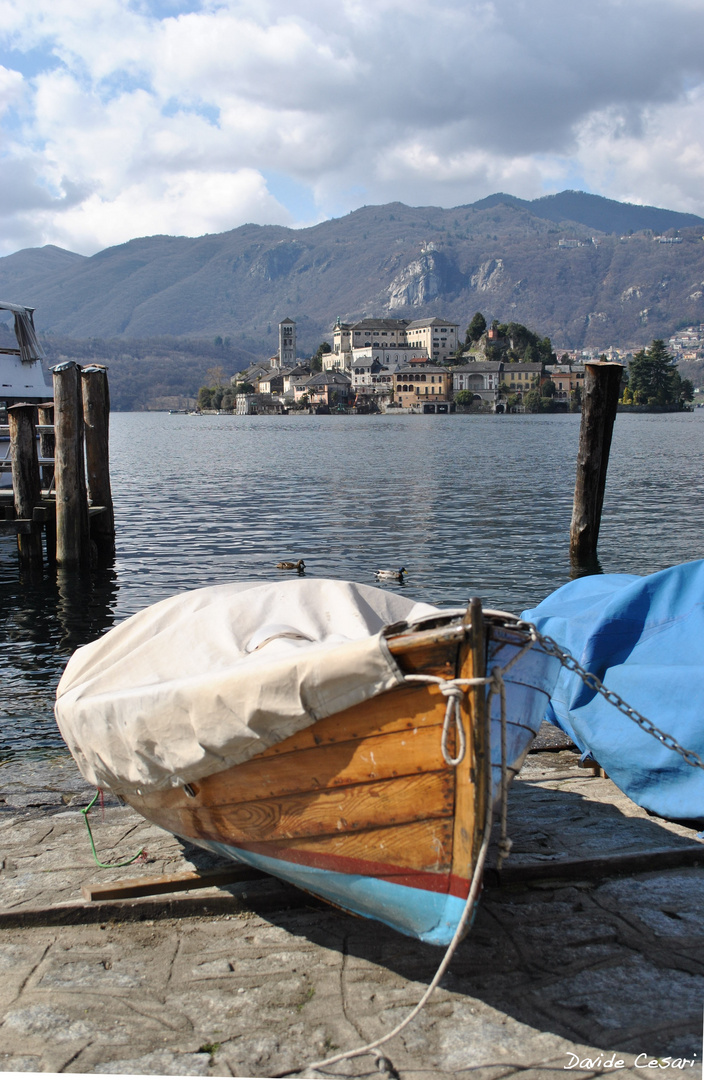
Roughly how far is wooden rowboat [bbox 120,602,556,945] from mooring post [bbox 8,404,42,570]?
41.5ft

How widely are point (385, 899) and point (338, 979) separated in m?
0.49

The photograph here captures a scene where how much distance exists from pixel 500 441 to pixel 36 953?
80.2 m

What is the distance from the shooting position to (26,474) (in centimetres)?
1647

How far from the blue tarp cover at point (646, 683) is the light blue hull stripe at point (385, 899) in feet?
8.35

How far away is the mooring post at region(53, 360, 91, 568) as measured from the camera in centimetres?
1579

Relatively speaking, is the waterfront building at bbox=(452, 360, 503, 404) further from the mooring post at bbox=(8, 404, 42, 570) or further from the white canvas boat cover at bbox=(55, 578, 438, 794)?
the white canvas boat cover at bbox=(55, 578, 438, 794)

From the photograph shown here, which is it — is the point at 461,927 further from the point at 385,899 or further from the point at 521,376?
the point at 521,376

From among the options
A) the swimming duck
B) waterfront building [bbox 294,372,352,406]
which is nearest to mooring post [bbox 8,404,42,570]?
the swimming duck

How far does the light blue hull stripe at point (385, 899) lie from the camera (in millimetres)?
3947

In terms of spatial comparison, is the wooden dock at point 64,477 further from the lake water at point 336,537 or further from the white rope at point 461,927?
the white rope at point 461,927

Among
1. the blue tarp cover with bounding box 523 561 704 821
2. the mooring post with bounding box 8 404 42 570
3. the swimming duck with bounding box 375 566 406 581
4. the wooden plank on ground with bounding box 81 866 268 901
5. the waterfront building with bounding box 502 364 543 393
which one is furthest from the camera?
the waterfront building with bounding box 502 364 543 393

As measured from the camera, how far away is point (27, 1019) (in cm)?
393

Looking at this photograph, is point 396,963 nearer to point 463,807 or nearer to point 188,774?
point 463,807

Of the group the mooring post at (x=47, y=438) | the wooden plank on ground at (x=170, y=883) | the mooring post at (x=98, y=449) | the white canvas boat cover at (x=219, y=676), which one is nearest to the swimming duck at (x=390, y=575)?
the mooring post at (x=98, y=449)
